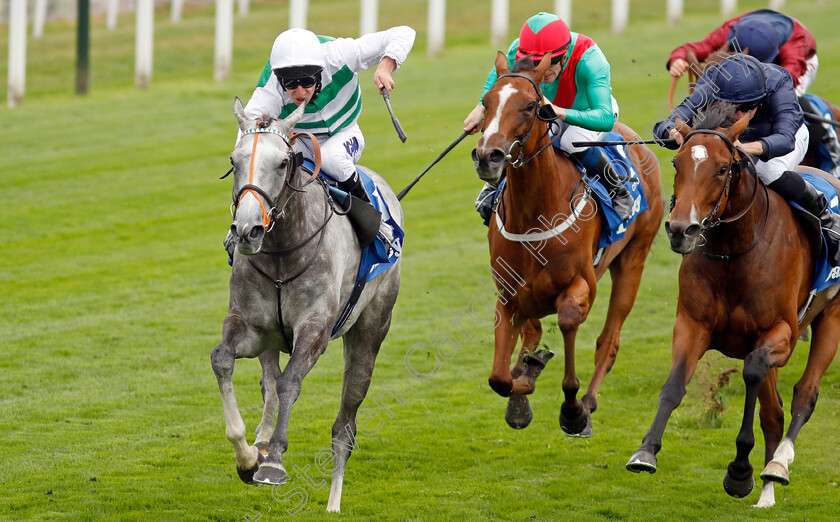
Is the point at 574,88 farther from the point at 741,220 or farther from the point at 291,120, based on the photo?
the point at 291,120

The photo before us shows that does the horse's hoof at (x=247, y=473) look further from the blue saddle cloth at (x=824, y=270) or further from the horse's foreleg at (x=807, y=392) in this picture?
the blue saddle cloth at (x=824, y=270)

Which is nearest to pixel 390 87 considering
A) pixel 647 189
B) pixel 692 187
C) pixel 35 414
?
pixel 692 187

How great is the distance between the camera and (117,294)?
497 inches

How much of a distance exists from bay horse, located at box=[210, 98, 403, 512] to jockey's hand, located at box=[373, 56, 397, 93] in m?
0.81

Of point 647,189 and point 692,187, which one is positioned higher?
point 692,187

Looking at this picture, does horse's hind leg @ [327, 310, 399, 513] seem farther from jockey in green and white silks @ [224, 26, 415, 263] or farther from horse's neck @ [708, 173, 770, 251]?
horse's neck @ [708, 173, 770, 251]

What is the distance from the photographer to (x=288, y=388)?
5465mm

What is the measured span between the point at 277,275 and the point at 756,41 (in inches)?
178

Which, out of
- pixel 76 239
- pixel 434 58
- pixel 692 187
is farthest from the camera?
pixel 434 58

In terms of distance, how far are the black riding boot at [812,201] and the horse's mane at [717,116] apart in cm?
72

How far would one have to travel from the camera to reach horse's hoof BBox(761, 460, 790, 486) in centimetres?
619

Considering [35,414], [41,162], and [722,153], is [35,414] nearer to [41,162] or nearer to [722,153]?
[722,153]

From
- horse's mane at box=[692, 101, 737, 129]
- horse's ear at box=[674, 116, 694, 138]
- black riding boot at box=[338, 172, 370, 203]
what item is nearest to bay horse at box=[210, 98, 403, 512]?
black riding boot at box=[338, 172, 370, 203]

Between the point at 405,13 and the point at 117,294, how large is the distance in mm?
24164
